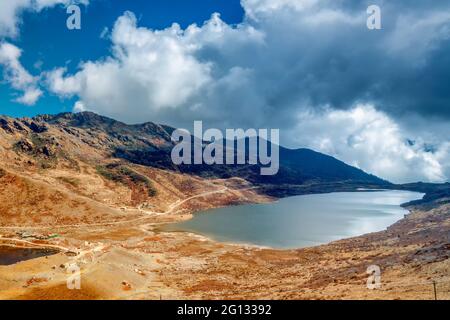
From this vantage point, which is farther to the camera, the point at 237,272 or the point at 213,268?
the point at 213,268

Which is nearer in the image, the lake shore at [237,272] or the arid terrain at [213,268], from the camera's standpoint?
the lake shore at [237,272]

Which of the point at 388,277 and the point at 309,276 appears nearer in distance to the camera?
the point at 388,277

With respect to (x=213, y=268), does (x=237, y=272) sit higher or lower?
lower

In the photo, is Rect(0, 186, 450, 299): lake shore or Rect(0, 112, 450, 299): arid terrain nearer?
Rect(0, 186, 450, 299): lake shore
